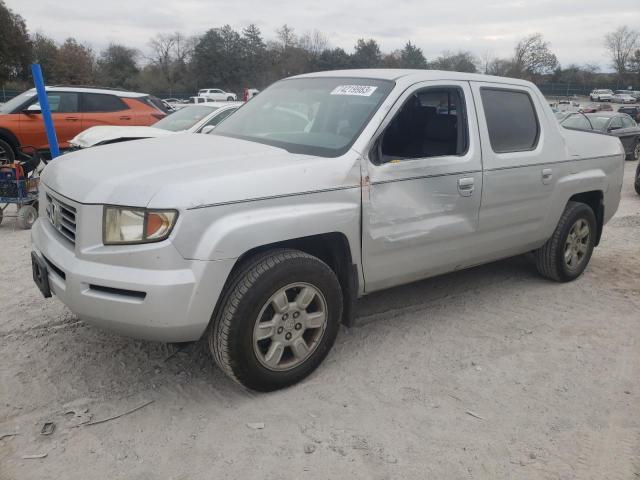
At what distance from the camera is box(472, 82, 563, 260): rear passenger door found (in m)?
4.28

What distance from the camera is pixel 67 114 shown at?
36.5ft

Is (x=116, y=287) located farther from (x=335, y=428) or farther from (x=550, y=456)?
(x=550, y=456)

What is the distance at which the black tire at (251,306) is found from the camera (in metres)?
3.01

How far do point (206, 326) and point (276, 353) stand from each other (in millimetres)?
480

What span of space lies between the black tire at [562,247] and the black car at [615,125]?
11292mm

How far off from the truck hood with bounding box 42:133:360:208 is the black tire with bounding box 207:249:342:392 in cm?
38

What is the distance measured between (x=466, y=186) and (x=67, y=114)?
374 inches

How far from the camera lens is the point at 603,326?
14.6 ft

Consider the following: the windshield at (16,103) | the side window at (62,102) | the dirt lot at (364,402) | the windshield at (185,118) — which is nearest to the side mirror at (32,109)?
the windshield at (16,103)

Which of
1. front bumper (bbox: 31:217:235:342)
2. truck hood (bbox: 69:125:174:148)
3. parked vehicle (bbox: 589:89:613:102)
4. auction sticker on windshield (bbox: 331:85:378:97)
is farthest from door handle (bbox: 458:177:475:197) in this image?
parked vehicle (bbox: 589:89:613:102)

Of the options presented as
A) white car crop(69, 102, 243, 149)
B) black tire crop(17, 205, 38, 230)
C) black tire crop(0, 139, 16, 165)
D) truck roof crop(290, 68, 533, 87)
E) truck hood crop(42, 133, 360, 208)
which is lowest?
black tire crop(17, 205, 38, 230)

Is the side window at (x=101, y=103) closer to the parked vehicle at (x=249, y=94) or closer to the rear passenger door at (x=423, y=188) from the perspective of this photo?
the parked vehicle at (x=249, y=94)

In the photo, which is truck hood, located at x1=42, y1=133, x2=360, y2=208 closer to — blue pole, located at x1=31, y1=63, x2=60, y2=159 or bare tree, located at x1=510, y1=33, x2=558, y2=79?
blue pole, located at x1=31, y1=63, x2=60, y2=159

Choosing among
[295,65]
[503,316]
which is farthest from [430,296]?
[295,65]
